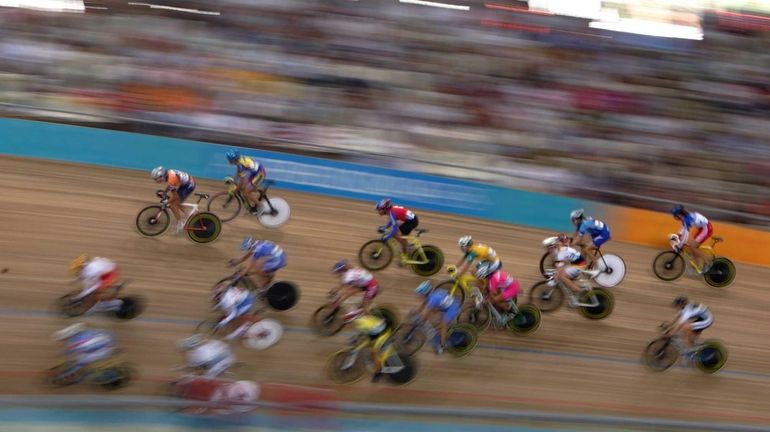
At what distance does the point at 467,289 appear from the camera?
833 centimetres

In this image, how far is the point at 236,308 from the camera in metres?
7.23

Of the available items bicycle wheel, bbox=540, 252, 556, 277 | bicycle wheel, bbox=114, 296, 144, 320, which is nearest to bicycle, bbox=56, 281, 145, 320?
bicycle wheel, bbox=114, 296, 144, 320

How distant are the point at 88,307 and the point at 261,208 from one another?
9.60 ft

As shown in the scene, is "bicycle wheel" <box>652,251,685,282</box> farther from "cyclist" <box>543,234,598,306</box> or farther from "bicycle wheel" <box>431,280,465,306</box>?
"bicycle wheel" <box>431,280,465,306</box>

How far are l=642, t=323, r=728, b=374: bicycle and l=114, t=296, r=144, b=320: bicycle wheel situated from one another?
17.3 feet

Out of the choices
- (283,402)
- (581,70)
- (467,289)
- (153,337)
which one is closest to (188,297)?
(153,337)

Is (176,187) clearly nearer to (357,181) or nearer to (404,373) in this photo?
(357,181)

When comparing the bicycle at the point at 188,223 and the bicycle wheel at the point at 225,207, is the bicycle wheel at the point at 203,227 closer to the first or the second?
the bicycle at the point at 188,223

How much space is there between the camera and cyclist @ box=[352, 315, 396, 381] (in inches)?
272

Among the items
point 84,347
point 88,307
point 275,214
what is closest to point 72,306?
point 88,307

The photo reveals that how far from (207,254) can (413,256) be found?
95.3 inches

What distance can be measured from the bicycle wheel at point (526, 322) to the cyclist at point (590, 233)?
4.35 feet

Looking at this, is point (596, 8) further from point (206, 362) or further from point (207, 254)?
point (206, 362)

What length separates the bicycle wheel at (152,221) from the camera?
9570mm
